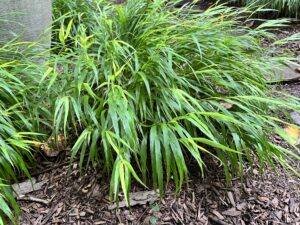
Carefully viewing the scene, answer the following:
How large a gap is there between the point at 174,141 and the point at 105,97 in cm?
44

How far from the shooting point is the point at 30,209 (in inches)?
67.8

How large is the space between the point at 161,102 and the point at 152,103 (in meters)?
0.05

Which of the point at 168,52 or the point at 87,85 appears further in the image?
the point at 168,52

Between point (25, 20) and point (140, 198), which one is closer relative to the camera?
point (140, 198)

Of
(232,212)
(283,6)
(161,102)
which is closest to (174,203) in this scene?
(232,212)

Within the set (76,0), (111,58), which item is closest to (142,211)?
(111,58)

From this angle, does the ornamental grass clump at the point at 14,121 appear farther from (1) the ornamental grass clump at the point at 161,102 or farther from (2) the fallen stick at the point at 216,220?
(2) the fallen stick at the point at 216,220

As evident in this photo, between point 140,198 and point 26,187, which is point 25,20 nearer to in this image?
point 26,187

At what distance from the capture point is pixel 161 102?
1765 mm

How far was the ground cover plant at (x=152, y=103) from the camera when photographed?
5.23 feet

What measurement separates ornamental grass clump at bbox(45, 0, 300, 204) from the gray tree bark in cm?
42

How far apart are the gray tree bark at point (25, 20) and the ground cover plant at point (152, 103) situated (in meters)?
0.24

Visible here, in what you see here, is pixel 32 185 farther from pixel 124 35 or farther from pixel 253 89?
pixel 253 89

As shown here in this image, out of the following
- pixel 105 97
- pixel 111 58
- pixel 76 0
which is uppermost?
pixel 76 0
